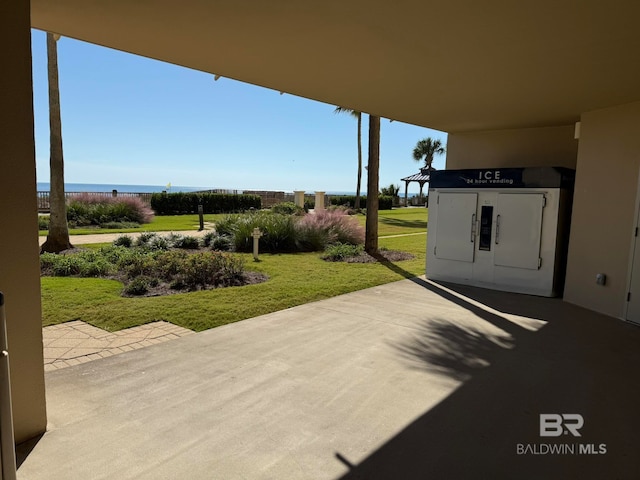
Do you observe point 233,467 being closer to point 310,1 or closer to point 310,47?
point 310,1

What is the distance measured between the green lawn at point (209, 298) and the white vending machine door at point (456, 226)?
44.2 inches

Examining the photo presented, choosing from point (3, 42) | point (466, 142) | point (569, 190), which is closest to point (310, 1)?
point (3, 42)

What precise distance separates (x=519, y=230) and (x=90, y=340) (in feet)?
24.0

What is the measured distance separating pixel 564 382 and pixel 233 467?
3240 mm

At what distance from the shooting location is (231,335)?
530 cm

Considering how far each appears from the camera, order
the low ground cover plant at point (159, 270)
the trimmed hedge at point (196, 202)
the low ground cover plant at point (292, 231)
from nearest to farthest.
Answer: the low ground cover plant at point (159, 270) → the low ground cover plant at point (292, 231) → the trimmed hedge at point (196, 202)

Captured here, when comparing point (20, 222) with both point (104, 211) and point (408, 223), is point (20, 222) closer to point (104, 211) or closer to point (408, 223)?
point (104, 211)

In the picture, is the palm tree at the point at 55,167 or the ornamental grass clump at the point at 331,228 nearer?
the palm tree at the point at 55,167

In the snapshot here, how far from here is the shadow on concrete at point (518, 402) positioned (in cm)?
285

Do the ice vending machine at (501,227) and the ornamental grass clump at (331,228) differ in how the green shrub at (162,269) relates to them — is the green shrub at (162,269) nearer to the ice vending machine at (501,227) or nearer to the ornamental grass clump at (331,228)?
the ice vending machine at (501,227)

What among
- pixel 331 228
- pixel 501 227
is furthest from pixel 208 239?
pixel 501 227

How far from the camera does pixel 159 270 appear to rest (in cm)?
823

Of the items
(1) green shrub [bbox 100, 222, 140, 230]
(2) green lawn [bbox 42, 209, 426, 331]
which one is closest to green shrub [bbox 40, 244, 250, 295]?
(2) green lawn [bbox 42, 209, 426, 331]

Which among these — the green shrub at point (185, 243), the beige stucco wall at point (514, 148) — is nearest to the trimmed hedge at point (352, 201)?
the green shrub at point (185, 243)
